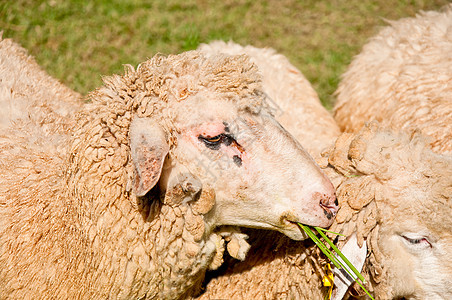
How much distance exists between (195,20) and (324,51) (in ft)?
6.58

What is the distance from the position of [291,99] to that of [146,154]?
2.50 m

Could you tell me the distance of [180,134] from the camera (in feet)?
8.48

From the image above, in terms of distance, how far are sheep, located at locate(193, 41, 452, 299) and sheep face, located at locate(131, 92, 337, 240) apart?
0.87ft

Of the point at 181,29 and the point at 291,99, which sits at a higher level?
the point at 291,99

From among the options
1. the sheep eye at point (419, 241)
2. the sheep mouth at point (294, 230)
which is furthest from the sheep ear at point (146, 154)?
the sheep eye at point (419, 241)

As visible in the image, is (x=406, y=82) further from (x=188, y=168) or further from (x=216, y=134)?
(x=188, y=168)

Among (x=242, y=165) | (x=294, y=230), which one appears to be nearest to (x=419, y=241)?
(x=294, y=230)

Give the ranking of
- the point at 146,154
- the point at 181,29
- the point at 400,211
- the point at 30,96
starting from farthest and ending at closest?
the point at 181,29
the point at 30,96
the point at 400,211
the point at 146,154

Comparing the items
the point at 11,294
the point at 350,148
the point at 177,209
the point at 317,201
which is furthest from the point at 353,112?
the point at 11,294

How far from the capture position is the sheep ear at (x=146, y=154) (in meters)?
2.39

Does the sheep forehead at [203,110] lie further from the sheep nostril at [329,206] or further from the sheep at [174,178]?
the sheep nostril at [329,206]

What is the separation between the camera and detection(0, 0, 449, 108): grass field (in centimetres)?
622

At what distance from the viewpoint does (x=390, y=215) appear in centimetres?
268

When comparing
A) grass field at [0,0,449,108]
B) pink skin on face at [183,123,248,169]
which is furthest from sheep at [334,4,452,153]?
pink skin on face at [183,123,248,169]
